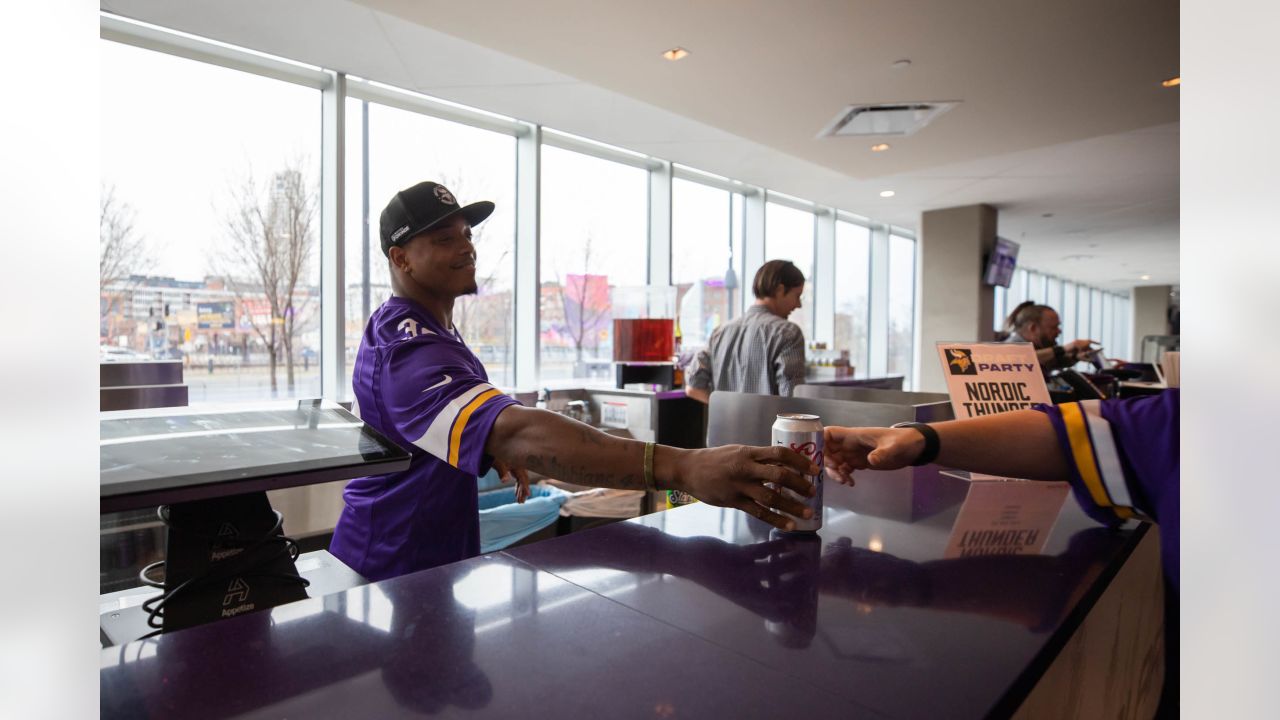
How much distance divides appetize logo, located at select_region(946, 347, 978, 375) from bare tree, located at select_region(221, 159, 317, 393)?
397 cm

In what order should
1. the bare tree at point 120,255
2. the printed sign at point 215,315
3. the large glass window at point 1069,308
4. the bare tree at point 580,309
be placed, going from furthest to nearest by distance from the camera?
the large glass window at point 1069,308 < the bare tree at point 580,309 < the printed sign at point 215,315 < the bare tree at point 120,255

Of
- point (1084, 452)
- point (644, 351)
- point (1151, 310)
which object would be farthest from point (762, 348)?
point (1151, 310)

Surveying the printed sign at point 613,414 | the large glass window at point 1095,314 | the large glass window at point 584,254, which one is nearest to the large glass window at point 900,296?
the large glass window at point 584,254

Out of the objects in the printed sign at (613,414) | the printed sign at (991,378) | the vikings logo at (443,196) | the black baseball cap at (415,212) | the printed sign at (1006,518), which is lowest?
the printed sign at (613,414)

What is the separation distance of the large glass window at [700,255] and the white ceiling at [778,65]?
878 millimetres

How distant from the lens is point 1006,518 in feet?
3.59

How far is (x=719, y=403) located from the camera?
2146 mm

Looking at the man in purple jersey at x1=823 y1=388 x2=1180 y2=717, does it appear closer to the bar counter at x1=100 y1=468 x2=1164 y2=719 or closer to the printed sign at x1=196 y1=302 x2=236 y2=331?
the bar counter at x1=100 y1=468 x2=1164 y2=719

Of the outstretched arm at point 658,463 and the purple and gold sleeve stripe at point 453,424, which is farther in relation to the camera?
the purple and gold sleeve stripe at point 453,424

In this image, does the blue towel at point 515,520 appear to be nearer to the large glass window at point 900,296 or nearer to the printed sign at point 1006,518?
the printed sign at point 1006,518

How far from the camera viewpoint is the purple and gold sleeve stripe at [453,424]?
1.09m

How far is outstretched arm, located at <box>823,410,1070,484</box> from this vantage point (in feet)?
3.87
